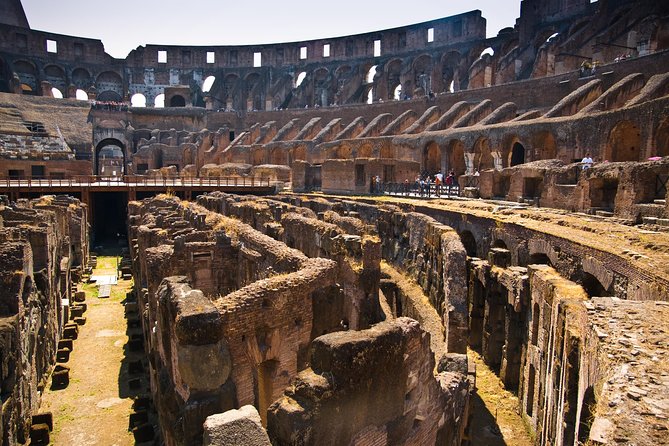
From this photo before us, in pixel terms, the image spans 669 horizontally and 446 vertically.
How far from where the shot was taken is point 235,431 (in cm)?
366

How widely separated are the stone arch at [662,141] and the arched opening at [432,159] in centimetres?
1438

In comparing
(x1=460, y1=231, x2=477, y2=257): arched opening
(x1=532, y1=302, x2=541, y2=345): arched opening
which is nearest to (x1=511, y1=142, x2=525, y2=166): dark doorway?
(x1=460, y1=231, x2=477, y2=257): arched opening

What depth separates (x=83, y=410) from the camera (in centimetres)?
958

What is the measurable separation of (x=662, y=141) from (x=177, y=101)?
53.7 m

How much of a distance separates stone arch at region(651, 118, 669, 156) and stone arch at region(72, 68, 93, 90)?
193 feet

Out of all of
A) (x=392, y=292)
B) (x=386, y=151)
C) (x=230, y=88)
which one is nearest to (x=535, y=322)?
(x=392, y=292)

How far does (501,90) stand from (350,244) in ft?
93.8

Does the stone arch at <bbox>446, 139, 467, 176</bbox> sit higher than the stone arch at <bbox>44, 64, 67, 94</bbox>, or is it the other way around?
the stone arch at <bbox>44, 64, 67, 94</bbox>

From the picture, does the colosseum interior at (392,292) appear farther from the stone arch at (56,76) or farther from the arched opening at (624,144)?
the stone arch at (56,76)

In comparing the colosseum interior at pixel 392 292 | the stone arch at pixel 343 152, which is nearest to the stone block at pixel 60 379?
the colosseum interior at pixel 392 292

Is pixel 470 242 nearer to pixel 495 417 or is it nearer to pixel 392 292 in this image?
pixel 392 292

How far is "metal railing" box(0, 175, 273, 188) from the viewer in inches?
1265

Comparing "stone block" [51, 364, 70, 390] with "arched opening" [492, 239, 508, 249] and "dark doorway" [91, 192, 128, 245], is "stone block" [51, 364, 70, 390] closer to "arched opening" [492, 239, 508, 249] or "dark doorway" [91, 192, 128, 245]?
"arched opening" [492, 239, 508, 249]

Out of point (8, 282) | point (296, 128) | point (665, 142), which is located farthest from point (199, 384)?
point (296, 128)
